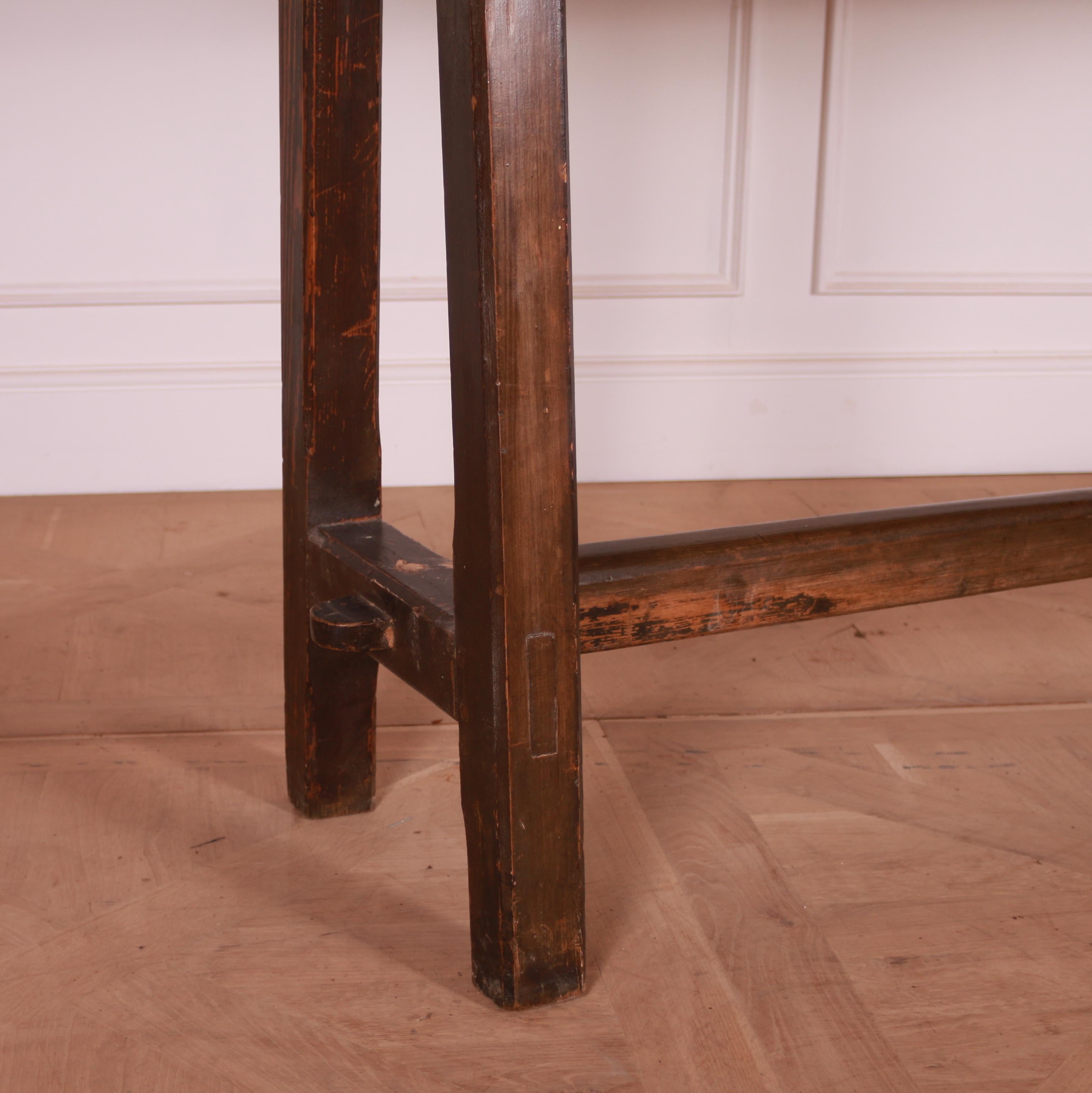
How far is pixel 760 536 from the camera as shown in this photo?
0.75m

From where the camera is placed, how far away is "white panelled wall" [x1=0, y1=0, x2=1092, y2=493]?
5.84 ft

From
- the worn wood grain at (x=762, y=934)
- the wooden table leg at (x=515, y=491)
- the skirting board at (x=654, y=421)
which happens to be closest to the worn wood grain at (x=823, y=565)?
the wooden table leg at (x=515, y=491)

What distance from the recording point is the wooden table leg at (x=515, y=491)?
571mm

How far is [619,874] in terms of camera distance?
2.72ft

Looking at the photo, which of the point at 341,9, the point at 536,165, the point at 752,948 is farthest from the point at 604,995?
the point at 341,9

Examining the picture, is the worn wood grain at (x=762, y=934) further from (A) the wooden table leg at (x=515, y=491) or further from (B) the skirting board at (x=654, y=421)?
(B) the skirting board at (x=654, y=421)

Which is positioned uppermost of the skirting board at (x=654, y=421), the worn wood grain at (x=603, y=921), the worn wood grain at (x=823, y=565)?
the worn wood grain at (x=823, y=565)

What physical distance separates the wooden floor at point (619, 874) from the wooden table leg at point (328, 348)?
71 millimetres

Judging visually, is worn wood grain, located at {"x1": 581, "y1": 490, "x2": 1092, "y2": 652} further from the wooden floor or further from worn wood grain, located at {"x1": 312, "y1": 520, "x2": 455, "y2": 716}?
the wooden floor

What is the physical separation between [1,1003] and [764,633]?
0.86m

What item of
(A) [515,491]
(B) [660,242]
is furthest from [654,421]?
(A) [515,491]

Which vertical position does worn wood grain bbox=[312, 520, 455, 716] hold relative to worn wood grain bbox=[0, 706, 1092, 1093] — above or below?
above

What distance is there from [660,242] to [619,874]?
128 cm

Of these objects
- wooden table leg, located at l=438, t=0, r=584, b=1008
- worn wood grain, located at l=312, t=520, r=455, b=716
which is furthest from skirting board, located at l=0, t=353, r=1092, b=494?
wooden table leg, located at l=438, t=0, r=584, b=1008
